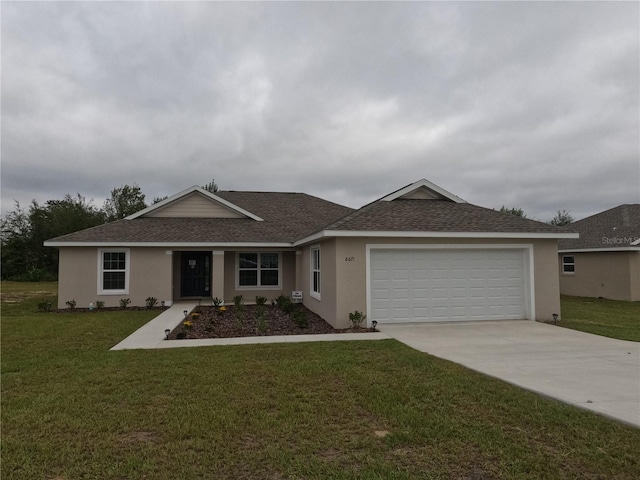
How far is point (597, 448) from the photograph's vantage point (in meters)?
3.67

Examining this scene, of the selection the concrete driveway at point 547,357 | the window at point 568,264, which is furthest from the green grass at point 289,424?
the window at point 568,264

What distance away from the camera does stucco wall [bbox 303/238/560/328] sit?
1081cm

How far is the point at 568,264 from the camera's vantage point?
72.7 ft

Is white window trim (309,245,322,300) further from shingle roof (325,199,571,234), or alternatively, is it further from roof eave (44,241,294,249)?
shingle roof (325,199,571,234)

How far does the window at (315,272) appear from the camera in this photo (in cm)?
1367

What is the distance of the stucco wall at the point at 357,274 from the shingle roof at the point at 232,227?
17.3ft

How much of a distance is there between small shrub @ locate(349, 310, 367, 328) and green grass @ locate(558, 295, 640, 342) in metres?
5.64

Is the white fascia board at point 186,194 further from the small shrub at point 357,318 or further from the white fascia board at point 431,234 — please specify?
the small shrub at point 357,318

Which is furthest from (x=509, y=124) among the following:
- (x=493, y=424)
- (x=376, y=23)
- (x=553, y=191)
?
(x=553, y=191)

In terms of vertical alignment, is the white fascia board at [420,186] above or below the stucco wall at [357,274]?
above

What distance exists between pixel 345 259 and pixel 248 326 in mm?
3358

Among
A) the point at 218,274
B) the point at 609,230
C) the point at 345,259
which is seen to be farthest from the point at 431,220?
the point at 609,230

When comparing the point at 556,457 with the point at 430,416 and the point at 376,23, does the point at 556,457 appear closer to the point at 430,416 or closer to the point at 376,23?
the point at 430,416

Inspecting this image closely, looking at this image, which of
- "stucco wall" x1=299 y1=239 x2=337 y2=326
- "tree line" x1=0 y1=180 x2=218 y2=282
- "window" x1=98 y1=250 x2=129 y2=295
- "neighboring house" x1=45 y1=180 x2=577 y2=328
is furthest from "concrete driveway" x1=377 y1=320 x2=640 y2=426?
"tree line" x1=0 y1=180 x2=218 y2=282
